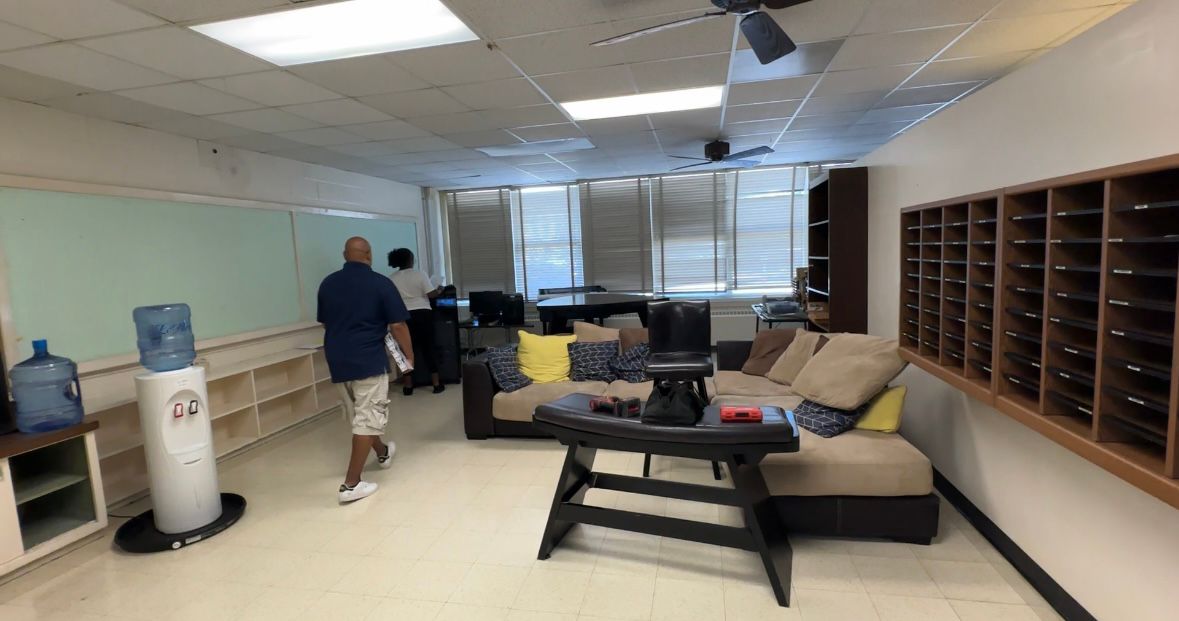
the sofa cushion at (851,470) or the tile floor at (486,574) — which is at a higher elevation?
the sofa cushion at (851,470)

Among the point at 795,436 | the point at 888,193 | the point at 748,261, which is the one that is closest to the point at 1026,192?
the point at 795,436

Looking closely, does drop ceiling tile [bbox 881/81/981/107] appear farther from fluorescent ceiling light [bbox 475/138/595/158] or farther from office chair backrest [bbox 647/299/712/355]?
fluorescent ceiling light [bbox 475/138/595/158]

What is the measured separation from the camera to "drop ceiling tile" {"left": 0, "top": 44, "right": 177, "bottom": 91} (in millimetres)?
2578

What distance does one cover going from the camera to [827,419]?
2.95 metres

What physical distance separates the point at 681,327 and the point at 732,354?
3.71 ft

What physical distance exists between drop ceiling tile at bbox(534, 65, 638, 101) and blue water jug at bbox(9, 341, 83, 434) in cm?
328

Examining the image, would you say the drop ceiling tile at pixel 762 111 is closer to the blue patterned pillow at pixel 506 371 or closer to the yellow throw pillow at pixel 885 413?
the yellow throw pillow at pixel 885 413

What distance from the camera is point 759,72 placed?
11.5ft

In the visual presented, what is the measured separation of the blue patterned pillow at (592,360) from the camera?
452 cm

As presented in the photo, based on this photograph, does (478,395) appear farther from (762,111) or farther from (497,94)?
(762,111)

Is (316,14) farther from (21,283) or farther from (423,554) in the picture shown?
(423,554)

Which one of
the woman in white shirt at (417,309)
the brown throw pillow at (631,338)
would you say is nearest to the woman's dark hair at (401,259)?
the woman in white shirt at (417,309)

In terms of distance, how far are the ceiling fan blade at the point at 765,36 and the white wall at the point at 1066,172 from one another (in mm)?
1029

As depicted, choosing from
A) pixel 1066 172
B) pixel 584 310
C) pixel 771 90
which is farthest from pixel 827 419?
pixel 584 310
